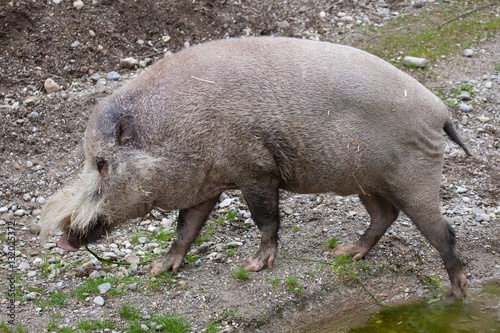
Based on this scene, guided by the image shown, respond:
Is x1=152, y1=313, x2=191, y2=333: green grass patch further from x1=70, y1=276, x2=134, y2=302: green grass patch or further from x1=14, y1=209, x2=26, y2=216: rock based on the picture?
x1=14, y1=209, x2=26, y2=216: rock

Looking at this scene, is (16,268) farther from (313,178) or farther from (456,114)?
(456,114)

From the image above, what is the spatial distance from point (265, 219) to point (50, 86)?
12.0ft

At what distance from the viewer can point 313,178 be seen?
423 centimetres

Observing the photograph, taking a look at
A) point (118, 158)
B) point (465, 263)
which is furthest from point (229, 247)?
point (465, 263)

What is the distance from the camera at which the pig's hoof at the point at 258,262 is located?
4578 mm

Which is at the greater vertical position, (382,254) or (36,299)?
(36,299)

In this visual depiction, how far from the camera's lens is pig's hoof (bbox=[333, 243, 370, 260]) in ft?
16.0

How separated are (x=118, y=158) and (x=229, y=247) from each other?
1574 millimetres

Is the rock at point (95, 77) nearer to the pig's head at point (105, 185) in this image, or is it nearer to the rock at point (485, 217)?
the pig's head at point (105, 185)

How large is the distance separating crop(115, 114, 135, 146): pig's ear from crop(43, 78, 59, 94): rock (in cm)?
306

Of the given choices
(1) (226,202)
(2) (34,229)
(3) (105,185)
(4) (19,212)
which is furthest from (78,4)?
(3) (105,185)

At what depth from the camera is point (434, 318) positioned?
4.40m

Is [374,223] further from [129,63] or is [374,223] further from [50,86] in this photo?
[50,86]

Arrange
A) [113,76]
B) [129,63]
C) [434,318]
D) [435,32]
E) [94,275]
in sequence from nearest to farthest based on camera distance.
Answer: [434,318]
[94,275]
[113,76]
[129,63]
[435,32]
